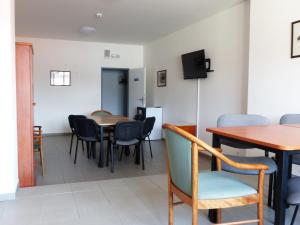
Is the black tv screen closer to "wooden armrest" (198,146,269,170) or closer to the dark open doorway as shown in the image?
"wooden armrest" (198,146,269,170)

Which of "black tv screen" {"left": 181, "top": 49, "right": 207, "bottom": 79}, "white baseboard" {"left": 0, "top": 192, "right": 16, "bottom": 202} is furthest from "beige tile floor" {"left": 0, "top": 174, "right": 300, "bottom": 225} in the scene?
"black tv screen" {"left": 181, "top": 49, "right": 207, "bottom": 79}

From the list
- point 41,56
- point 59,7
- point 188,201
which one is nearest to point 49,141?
point 41,56

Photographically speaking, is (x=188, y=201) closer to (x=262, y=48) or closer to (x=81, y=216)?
(x=81, y=216)

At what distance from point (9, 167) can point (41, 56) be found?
529cm

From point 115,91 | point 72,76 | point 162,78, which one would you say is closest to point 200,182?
point 162,78

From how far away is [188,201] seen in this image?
1.64 m

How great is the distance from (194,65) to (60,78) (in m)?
4.01

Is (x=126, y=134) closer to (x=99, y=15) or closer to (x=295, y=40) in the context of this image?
(x=99, y=15)

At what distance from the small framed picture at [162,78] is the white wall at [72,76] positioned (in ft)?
4.69

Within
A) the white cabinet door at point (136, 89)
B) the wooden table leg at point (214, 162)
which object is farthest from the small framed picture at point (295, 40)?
the white cabinet door at point (136, 89)

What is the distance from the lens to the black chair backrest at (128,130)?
411 cm

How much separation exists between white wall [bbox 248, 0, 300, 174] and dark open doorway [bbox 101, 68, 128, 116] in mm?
6029

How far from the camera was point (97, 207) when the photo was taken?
2586 millimetres

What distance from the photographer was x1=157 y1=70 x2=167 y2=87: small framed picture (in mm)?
7000
